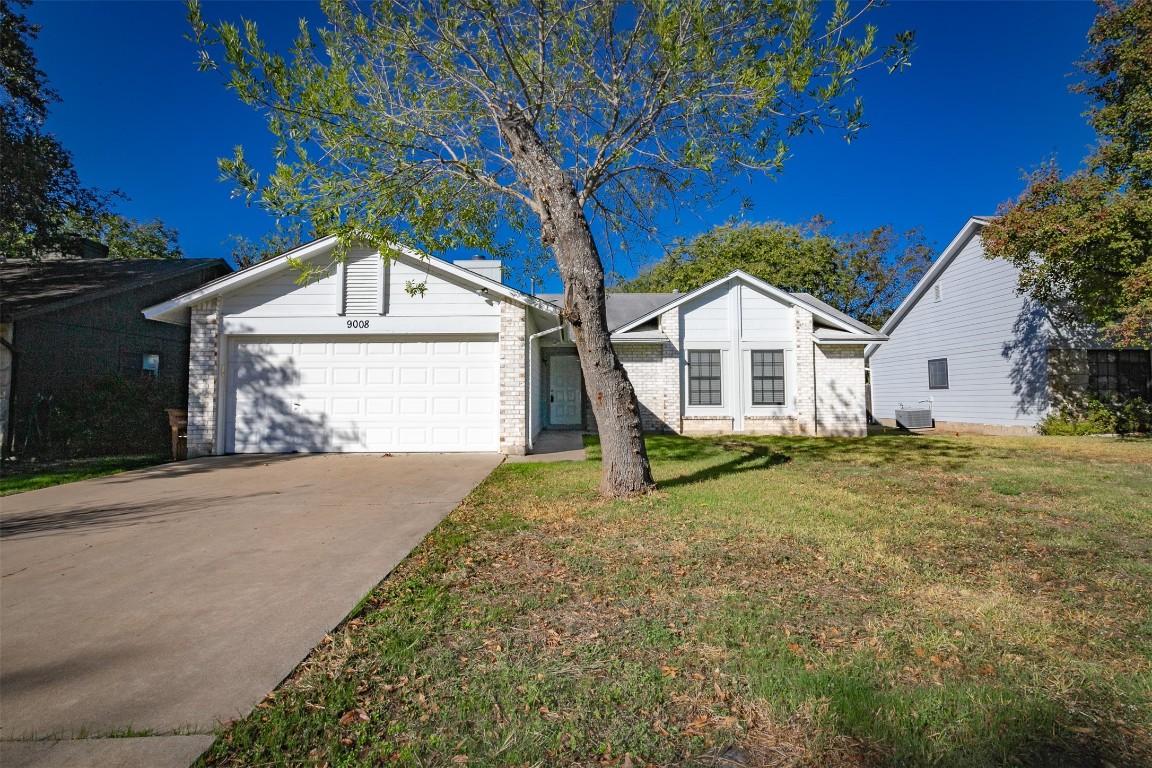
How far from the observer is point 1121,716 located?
215cm

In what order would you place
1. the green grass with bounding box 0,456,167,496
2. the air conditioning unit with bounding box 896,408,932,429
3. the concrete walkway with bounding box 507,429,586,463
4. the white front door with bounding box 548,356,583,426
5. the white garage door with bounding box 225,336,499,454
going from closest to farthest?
the green grass with bounding box 0,456,167,496
the concrete walkway with bounding box 507,429,586,463
the white garage door with bounding box 225,336,499,454
the white front door with bounding box 548,356,583,426
the air conditioning unit with bounding box 896,408,932,429

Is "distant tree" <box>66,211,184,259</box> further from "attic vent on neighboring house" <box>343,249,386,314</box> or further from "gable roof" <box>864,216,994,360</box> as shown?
"gable roof" <box>864,216,994,360</box>

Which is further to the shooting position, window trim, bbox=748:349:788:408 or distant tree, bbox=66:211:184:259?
distant tree, bbox=66:211:184:259

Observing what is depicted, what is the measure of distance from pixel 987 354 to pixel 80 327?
79.2 ft

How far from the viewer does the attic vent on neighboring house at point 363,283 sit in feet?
35.4

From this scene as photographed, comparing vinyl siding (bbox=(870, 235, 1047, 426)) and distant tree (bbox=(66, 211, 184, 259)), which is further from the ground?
distant tree (bbox=(66, 211, 184, 259))

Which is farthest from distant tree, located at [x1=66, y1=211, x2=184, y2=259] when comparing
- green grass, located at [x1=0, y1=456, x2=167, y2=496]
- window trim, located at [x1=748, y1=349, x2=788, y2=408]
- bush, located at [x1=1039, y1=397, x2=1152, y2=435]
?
bush, located at [x1=1039, y1=397, x2=1152, y2=435]

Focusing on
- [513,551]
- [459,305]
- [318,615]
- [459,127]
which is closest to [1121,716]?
[513,551]

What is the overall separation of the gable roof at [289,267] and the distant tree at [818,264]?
19922 millimetres

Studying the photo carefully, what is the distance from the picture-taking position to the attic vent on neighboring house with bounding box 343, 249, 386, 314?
10.8 metres

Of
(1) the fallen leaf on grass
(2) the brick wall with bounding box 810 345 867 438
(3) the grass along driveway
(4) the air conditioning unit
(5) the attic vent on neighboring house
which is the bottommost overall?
(1) the fallen leaf on grass

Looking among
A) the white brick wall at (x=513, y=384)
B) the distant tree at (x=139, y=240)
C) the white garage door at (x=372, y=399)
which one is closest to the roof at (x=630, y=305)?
the white brick wall at (x=513, y=384)

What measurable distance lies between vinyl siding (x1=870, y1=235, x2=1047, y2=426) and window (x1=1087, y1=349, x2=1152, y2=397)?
1.33m

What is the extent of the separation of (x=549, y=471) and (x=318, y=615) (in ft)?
17.9
